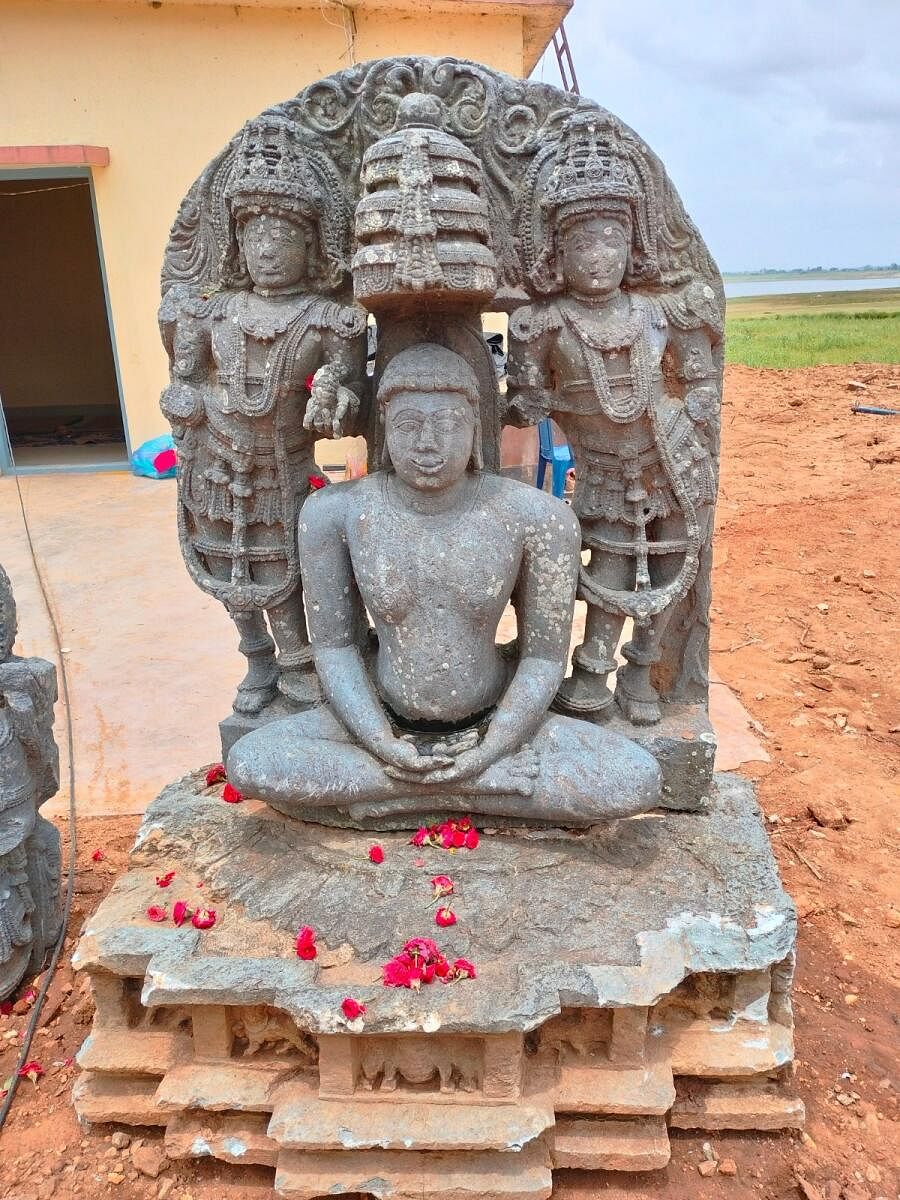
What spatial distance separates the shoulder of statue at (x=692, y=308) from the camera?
9.50 ft

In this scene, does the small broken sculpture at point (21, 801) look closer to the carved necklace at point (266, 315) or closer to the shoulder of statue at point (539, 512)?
the carved necklace at point (266, 315)

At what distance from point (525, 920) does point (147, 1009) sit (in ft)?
3.80

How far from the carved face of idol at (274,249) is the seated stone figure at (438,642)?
517 mm

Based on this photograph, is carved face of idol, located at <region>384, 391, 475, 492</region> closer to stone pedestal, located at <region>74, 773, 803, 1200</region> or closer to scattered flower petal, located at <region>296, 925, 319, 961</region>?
stone pedestal, located at <region>74, 773, 803, 1200</region>

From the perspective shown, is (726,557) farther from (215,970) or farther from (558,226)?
(215,970)

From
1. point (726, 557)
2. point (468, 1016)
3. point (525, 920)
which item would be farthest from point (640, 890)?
point (726, 557)

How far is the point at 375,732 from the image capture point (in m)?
2.87

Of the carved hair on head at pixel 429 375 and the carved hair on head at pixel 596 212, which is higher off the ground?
the carved hair on head at pixel 596 212

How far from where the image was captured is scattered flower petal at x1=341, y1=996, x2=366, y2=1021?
2.29 meters

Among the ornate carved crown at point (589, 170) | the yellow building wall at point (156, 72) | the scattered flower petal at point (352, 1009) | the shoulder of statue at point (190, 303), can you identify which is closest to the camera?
the scattered flower petal at point (352, 1009)

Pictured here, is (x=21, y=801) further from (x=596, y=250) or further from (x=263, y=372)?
(x=596, y=250)

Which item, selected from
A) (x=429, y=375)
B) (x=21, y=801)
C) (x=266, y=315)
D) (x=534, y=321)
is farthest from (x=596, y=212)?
(x=21, y=801)

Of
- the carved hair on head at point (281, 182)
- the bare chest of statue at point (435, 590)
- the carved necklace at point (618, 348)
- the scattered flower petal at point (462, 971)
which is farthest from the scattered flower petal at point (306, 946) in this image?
the carved hair on head at point (281, 182)

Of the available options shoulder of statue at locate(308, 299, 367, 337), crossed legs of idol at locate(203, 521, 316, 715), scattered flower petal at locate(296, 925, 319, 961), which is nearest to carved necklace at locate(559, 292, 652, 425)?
shoulder of statue at locate(308, 299, 367, 337)
